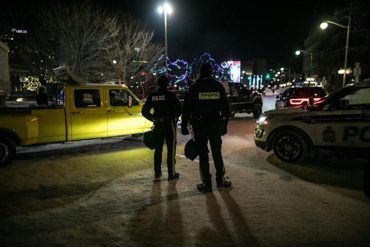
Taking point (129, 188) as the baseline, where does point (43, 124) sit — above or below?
above

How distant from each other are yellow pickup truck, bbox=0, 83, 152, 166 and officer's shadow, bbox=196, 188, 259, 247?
5264 mm

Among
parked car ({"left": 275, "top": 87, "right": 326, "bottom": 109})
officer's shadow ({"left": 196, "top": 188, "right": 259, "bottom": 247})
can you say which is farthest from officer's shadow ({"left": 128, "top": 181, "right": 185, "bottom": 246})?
parked car ({"left": 275, "top": 87, "right": 326, "bottom": 109})

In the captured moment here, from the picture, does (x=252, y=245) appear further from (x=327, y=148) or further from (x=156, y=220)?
(x=327, y=148)

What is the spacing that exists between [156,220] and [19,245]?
1.67 m

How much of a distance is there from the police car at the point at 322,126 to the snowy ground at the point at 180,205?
0.46 metres

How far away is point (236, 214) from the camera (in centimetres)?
533

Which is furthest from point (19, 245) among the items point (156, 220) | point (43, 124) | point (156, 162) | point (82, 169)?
point (43, 124)

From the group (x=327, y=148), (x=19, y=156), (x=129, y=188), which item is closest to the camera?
(x=129, y=188)

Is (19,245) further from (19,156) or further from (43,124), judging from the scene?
(19,156)

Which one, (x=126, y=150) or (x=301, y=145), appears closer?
(x=301, y=145)

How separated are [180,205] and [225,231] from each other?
118 centimetres

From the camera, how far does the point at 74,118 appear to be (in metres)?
9.90

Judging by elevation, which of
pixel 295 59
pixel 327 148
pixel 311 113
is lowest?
pixel 327 148

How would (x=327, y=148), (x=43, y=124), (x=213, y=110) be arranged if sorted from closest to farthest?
(x=213, y=110)
(x=327, y=148)
(x=43, y=124)
